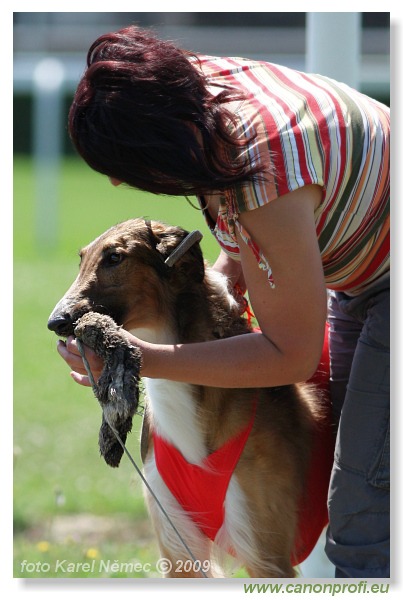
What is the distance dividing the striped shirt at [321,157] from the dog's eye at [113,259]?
447mm

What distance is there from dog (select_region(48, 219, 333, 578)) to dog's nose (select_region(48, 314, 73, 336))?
279mm

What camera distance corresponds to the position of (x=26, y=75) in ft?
48.5

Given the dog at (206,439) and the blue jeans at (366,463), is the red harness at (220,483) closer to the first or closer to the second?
the dog at (206,439)

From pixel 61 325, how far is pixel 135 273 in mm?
433

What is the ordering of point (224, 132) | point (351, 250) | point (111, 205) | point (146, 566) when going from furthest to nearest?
point (111, 205), point (146, 566), point (351, 250), point (224, 132)

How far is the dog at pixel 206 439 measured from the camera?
3.20m

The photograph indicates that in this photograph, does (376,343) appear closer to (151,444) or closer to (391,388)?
(391,388)

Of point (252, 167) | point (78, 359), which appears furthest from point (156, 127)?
point (78, 359)

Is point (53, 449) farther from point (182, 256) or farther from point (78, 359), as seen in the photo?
point (78, 359)

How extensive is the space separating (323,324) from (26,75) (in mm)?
13169

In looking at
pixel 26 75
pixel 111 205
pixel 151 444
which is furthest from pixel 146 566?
pixel 111 205

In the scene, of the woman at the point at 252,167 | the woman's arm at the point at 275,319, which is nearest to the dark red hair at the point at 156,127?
the woman at the point at 252,167

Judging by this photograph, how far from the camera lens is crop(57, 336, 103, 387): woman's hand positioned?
2719 mm

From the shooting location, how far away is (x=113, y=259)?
10.3 ft
